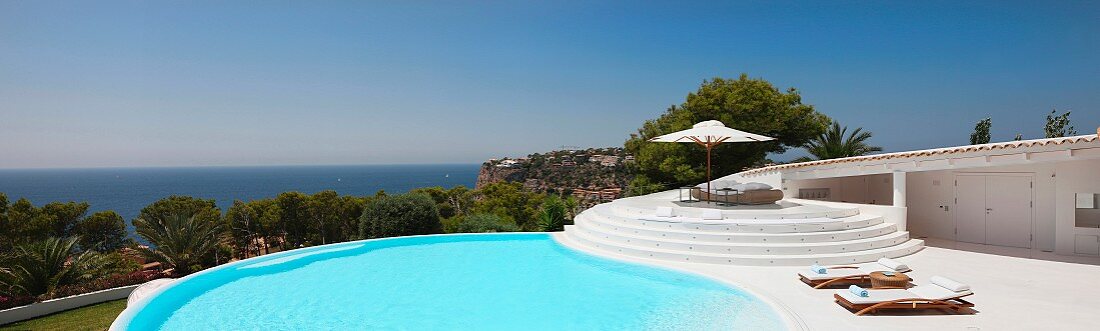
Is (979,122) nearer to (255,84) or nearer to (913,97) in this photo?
(913,97)

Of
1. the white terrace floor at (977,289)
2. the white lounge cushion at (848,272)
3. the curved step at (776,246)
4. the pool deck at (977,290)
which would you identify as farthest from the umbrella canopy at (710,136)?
the white lounge cushion at (848,272)

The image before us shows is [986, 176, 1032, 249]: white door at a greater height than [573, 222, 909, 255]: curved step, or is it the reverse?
[986, 176, 1032, 249]: white door

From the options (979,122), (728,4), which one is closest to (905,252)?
(728,4)

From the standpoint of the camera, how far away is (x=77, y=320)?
38.1 ft

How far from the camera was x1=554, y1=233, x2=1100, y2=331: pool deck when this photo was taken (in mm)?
6734

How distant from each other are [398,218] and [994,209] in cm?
1684

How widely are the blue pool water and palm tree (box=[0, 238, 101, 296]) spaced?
528 centimetres

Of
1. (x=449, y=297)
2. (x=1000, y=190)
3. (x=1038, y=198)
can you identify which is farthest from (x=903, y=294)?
(x=1000, y=190)

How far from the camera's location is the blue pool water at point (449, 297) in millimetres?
7832

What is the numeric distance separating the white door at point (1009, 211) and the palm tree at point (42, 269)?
78.3ft

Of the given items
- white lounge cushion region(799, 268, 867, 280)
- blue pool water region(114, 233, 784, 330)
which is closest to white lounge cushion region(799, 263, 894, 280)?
white lounge cushion region(799, 268, 867, 280)

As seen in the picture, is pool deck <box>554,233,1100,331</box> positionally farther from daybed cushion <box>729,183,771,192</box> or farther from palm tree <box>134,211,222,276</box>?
palm tree <box>134,211,222,276</box>

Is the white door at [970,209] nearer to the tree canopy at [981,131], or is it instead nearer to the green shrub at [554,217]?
the green shrub at [554,217]

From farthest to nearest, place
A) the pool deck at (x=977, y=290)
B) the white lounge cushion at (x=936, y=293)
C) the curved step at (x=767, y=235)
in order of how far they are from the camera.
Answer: the curved step at (x=767, y=235) → the white lounge cushion at (x=936, y=293) → the pool deck at (x=977, y=290)
